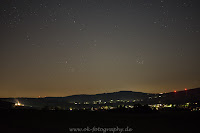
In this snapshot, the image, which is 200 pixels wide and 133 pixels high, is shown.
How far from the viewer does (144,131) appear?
13.5 m

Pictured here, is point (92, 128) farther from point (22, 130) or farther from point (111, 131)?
point (22, 130)

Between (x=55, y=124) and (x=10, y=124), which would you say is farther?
(x=55, y=124)

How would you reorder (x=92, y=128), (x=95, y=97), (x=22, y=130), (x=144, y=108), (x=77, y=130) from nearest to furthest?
1. (x=22, y=130)
2. (x=77, y=130)
3. (x=92, y=128)
4. (x=144, y=108)
5. (x=95, y=97)

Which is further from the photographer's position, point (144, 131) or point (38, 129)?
point (144, 131)

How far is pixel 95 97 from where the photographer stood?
162 metres

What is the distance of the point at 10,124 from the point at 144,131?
7896mm

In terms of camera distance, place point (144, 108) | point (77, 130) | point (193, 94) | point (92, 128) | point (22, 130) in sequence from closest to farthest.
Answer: point (22, 130), point (77, 130), point (92, 128), point (144, 108), point (193, 94)

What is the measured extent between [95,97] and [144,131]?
491 feet

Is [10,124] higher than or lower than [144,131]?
higher

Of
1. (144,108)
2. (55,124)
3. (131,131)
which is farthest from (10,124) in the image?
(144,108)

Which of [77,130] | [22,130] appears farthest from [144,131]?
[22,130]

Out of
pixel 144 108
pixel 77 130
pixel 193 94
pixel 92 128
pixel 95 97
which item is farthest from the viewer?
pixel 95 97

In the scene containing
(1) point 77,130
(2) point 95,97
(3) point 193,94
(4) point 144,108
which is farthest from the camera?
(2) point 95,97

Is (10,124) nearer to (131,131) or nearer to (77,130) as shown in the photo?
(77,130)
